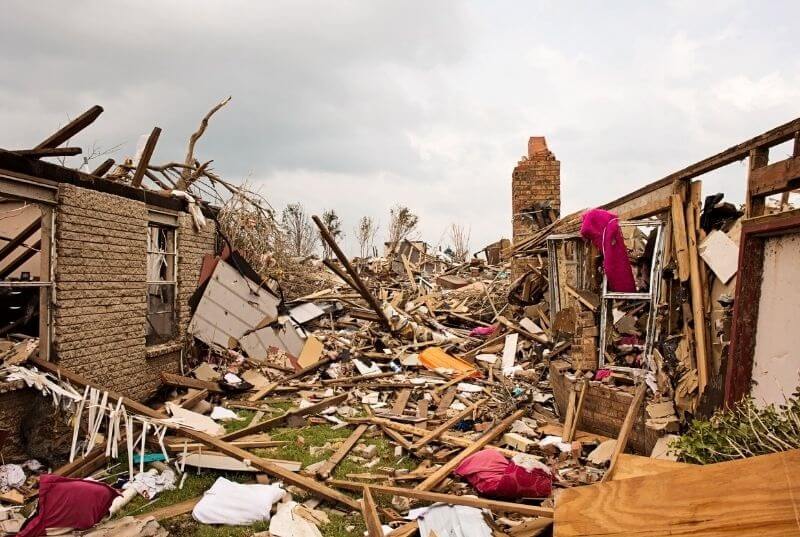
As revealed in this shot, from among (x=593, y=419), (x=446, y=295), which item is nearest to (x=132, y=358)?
(x=593, y=419)

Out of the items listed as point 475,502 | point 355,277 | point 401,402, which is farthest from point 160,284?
point 475,502

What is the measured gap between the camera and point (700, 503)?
206 centimetres

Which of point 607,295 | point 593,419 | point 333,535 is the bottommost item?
point 333,535

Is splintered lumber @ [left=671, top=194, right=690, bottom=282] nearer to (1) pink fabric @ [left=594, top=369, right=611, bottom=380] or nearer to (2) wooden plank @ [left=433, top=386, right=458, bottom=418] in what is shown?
(1) pink fabric @ [left=594, top=369, right=611, bottom=380]

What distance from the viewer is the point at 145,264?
8.77 metres

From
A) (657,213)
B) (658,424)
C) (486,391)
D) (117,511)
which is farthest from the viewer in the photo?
(486,391)

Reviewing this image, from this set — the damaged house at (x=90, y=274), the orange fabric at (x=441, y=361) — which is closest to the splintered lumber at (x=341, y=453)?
the damaged house at (x=90, y=274)

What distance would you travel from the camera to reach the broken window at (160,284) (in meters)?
9.44

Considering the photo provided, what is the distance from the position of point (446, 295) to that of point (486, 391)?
20.9ft

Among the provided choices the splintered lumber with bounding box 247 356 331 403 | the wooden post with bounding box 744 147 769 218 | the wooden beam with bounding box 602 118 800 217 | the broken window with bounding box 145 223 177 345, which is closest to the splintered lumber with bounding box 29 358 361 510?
the broken window with bounding box 145 223 177 345

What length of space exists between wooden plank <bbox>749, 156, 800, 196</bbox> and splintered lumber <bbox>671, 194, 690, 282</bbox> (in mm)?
1554

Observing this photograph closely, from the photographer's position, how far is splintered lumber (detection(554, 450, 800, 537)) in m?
1.86

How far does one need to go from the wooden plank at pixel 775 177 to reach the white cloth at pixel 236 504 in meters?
5.68

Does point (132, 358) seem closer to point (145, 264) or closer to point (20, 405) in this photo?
point (145, 264)
